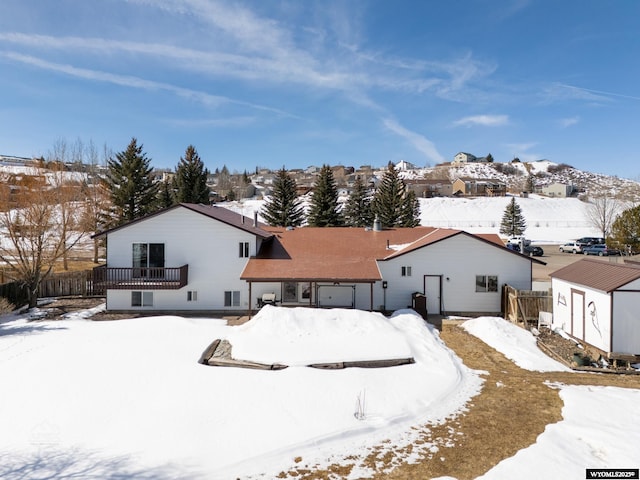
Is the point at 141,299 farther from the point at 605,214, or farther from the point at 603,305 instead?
the point at 605,214

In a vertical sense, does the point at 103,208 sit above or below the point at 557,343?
above

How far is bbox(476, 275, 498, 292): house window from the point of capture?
21.2 metres

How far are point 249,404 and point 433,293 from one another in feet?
45.5

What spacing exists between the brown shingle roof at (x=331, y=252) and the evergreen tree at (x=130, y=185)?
1963 cm

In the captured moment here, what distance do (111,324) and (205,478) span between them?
1384 cm

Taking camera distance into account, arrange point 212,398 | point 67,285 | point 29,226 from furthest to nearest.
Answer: point 67,285 < point 29,226 < point 212,398

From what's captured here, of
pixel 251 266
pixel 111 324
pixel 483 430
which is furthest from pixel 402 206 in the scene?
pixel 483 430

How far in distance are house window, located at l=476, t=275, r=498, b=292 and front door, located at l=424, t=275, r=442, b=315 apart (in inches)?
81.7

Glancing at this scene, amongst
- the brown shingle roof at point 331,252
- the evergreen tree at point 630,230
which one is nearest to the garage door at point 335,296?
the brown shingle roof at point 331,252

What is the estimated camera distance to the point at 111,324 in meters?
18.8

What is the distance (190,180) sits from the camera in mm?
46938

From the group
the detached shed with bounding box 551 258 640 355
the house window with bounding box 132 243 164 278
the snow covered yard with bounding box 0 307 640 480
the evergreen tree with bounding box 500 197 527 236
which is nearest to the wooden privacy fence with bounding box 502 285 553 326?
the detached shed with bounding box 551 258 640 355

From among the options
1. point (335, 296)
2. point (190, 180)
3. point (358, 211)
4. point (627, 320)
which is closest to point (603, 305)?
point (627, 320)

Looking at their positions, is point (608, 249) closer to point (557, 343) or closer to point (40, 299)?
point (557, 343)
